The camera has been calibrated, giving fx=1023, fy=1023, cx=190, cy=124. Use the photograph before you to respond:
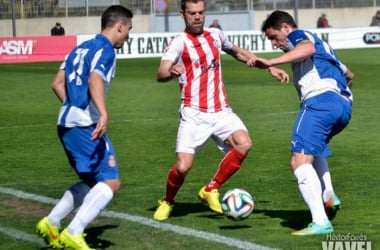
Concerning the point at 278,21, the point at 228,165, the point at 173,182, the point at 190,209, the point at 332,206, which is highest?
the point at 278,21

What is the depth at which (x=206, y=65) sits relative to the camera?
33.3 ft

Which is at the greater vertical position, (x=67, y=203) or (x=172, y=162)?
(x=67, y=203)

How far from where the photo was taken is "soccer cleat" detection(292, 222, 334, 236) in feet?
28.9

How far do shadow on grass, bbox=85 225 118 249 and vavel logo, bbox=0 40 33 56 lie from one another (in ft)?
103

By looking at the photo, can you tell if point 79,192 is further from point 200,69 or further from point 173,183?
point 200,69

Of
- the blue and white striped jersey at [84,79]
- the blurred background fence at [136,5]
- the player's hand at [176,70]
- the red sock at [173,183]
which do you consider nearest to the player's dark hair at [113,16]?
the blue and white striped jersey at [84,79]

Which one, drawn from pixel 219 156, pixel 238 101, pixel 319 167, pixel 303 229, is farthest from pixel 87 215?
pixel 238 101

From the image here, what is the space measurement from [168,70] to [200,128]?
74 cm

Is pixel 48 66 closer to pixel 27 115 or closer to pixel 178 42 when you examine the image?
pixel 27 115

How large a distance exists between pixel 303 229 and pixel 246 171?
4.08 metres

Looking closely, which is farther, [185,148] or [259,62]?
[185,148]

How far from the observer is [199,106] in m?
10.1

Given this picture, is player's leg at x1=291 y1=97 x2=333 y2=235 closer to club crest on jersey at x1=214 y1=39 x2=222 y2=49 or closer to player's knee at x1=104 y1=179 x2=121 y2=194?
club crest on jersey at x1=214 y1=39 x2=222 y2=49

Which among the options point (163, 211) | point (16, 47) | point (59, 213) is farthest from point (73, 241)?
point (16, 47)
